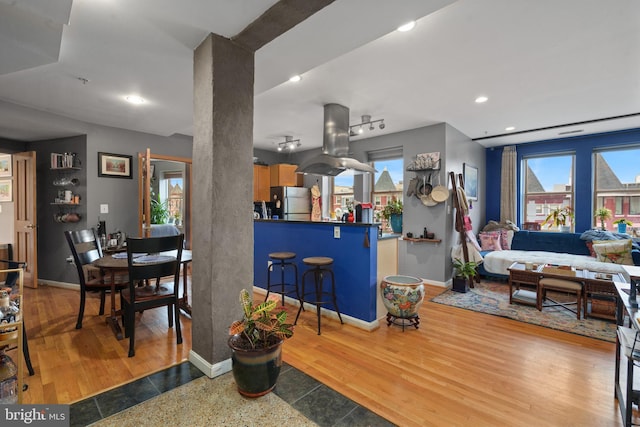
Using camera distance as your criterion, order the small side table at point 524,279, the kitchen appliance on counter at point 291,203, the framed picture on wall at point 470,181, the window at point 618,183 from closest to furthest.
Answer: the small side table at point 524,279 < the window at point 618,183 < the framed picture on wall at point 470,181 < the kitchen appliance on counter at point 291,203

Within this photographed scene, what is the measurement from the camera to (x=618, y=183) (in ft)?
16.4

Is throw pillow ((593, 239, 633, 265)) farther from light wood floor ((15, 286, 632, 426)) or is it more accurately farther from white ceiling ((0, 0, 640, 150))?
light wood floor ((15, 286, 632, 426))

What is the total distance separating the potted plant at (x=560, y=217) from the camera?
5.33 m

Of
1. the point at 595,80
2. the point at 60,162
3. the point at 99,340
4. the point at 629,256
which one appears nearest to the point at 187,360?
the point at 99,340

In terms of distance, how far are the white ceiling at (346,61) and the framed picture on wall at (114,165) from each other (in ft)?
1.55

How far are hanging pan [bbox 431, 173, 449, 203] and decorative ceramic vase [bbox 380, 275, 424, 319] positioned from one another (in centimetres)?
194

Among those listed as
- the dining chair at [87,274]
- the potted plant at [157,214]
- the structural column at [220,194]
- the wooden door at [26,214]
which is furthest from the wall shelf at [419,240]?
the wooden door at [26,214]

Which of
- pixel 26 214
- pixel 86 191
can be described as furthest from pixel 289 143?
pixel 26 214

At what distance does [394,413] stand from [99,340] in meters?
2.60

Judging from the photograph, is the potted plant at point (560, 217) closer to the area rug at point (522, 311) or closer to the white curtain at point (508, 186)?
the white curtain at point (508, 186)

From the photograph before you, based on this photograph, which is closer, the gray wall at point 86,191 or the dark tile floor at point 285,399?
the dark tile floor at point 285,399

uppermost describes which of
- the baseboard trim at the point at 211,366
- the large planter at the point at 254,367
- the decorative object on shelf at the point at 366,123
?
the decorative object on shelf at the point at 366,123

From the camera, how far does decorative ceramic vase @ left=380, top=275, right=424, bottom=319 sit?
2.93 metres

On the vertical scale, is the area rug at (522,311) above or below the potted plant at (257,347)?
below
